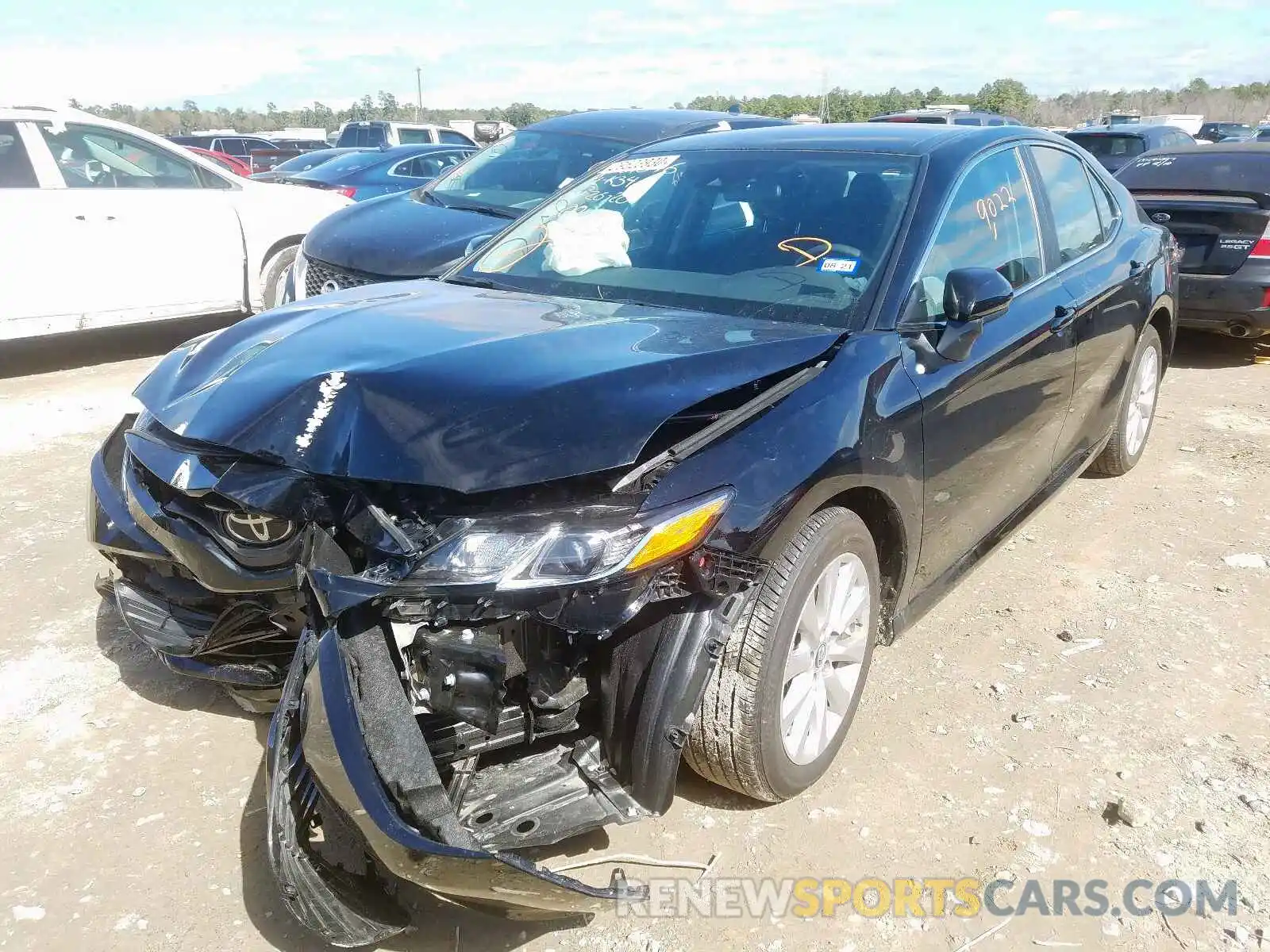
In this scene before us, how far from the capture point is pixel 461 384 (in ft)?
7.68

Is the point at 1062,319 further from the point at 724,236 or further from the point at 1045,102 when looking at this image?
the point at 1045,102

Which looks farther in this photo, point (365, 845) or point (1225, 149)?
point (1225, 149)

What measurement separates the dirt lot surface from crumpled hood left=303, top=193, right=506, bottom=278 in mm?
2160

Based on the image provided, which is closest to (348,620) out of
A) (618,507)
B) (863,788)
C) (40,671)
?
(618,507)

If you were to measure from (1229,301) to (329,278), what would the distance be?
5.91m

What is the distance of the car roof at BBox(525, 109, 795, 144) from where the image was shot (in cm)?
672

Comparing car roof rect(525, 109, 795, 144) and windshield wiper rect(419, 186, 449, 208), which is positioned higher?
car roof rect(525, 109, 795, 144)

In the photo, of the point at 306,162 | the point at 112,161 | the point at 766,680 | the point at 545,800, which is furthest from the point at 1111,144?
the point at 545,800

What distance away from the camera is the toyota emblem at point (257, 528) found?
2424mm

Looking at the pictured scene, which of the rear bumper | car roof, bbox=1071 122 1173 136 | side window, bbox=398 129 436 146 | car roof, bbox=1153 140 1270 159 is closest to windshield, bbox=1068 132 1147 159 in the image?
car roof, bbox=1071 122 1173 136

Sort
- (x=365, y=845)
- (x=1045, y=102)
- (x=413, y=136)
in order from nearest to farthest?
(x=365, y=845) → (x=413, y=136) → (x=1045, y=102)

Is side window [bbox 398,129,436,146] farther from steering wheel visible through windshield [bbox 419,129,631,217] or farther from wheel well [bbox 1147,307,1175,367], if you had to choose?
wheel well [bbox 1147,307,1175,367]

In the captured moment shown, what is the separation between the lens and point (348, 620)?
209 cm

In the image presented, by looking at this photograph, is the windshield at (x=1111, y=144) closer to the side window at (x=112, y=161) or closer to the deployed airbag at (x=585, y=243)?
the side window at (x=112, y=161)
